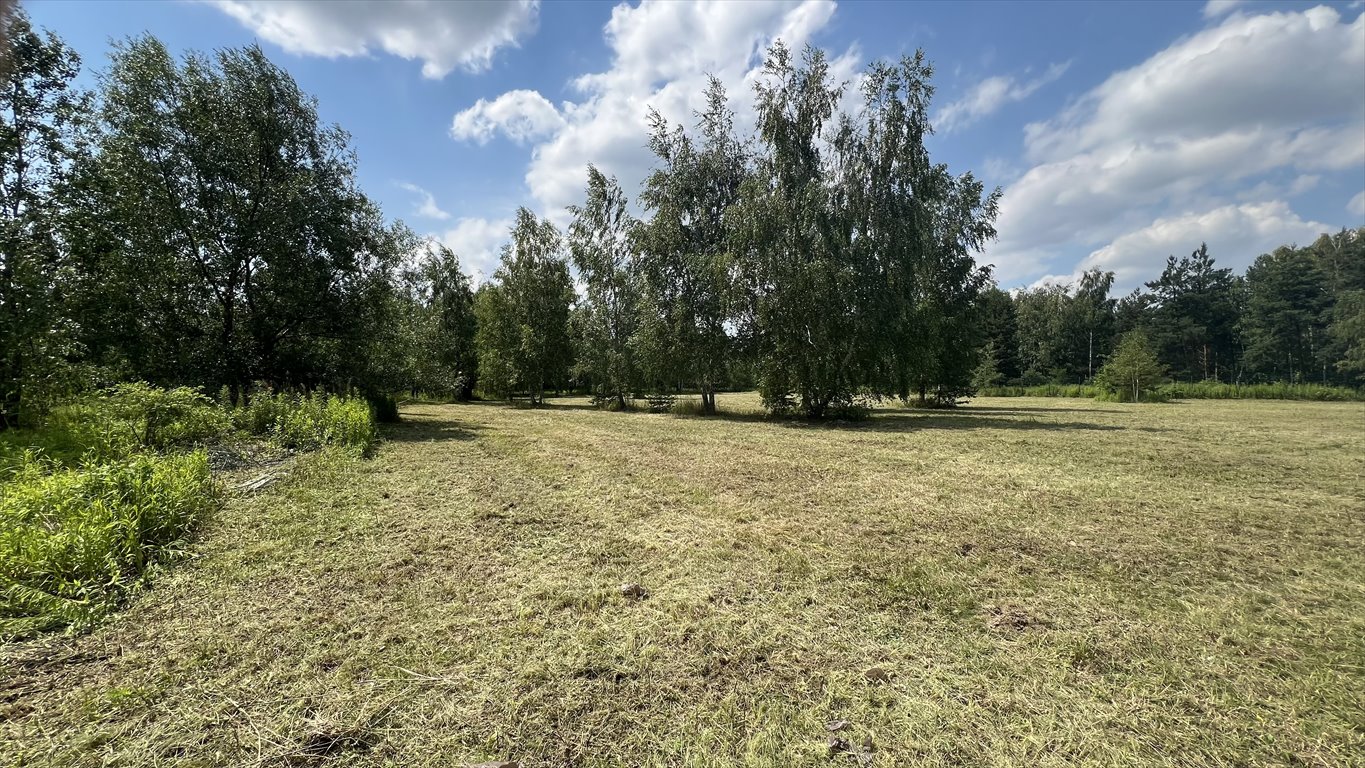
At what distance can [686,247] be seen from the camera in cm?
2114

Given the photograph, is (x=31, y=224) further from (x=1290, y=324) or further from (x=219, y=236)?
(x=1290, y=324)

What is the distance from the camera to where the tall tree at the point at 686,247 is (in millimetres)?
20438

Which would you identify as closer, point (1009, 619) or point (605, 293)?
point (1009, 619)

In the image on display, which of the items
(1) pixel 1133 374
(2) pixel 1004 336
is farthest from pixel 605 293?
(2) pixel 1004 336

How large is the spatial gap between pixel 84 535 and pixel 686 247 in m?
19.3

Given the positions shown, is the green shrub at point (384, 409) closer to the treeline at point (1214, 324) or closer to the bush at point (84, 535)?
the bush at point (84, 535)

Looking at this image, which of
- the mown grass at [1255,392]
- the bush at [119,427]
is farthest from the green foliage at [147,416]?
the mown grass at [1255,392]

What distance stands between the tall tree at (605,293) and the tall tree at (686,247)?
2.77 metres

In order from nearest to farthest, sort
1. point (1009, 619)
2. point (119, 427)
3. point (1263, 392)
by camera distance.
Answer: point (1009, 619), point (119, 427), point (1263, 392)

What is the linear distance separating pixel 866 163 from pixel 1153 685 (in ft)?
64.9

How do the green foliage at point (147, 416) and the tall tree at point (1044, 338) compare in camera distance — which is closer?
the green foliage at point (147, 416)

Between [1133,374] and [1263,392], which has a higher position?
[1133,374]

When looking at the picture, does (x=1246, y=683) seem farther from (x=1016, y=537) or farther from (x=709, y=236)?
(x=709, y=236)

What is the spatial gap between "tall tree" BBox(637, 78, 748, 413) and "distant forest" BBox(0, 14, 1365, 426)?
0.09m
